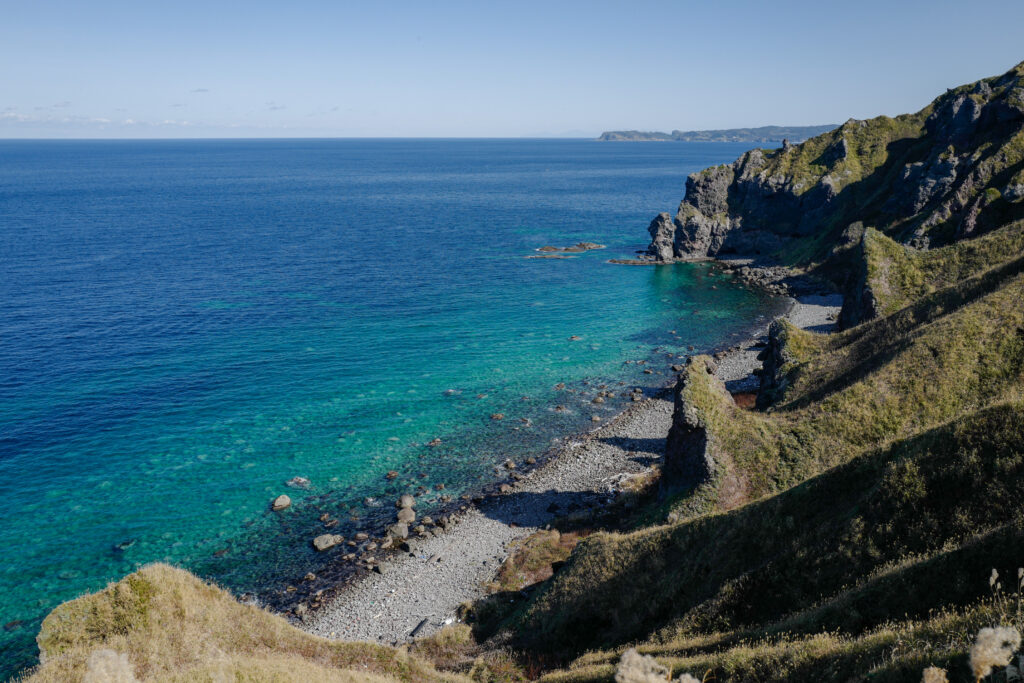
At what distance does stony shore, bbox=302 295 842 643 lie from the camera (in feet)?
124

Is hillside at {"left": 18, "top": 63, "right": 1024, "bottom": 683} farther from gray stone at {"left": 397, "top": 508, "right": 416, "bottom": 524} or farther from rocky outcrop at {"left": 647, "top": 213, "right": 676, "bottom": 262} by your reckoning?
rocky outcrop at {"left": 647, "top": 213, "right": 676, "bottom": 262}

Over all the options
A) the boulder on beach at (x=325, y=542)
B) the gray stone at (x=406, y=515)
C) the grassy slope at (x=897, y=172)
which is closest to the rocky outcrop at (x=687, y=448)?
the gray stone at (x=406, y=515)

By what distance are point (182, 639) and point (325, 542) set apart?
A: 20.0m

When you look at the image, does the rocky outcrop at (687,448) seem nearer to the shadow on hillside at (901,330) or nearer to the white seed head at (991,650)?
the shadow on hillside at (901,330)

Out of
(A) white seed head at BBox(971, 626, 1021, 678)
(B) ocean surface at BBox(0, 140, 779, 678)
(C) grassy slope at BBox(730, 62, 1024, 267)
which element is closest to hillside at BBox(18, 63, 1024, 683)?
(A) white seed head at BBox(971, 626, 1021, 678)

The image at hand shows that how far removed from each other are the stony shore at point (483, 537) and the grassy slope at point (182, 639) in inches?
429

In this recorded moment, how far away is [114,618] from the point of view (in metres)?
24.7

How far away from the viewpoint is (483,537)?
46.1 meters

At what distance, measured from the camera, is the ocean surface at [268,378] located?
150 ft

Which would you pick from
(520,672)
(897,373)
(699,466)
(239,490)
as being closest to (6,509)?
(239,490)

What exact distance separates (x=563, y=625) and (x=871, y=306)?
51.5 metres

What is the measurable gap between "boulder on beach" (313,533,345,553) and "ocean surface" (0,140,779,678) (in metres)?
0.81

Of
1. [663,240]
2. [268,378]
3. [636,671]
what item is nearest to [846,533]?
[636,671]

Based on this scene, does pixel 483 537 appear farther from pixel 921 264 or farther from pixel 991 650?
pixel 921 264
